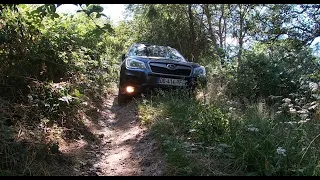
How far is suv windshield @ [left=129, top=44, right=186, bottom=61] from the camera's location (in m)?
7.56

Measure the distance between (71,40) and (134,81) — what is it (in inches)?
65.1

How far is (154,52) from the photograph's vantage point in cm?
771

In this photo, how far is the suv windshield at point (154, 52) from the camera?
Answer: 7.56 meters

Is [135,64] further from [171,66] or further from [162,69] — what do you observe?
[171,66]

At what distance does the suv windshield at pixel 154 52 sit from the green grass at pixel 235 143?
307 cm

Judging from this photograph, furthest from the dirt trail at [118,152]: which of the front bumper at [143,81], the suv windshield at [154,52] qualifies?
the suv windshield at [154,52]

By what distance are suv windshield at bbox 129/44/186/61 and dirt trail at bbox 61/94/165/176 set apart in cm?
207

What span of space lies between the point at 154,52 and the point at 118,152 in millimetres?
3811

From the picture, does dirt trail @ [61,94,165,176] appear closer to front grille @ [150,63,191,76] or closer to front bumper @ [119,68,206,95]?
front bumper @ [119,68,206,95]

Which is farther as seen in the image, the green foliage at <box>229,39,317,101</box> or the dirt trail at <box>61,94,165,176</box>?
the green foliage at <box>229,39,317,101</box>

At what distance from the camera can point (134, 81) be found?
6.73 meters

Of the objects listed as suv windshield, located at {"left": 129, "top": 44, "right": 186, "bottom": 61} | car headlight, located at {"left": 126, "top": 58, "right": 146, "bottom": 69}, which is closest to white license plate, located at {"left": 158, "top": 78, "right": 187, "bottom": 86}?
car headlight, located at {"left": 126, "top": 58, "right": 146, "bottom": 69}

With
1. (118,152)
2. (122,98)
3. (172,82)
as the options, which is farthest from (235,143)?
(122,98)

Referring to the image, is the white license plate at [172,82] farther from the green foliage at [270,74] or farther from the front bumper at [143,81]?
the green foliage at [270,74]
